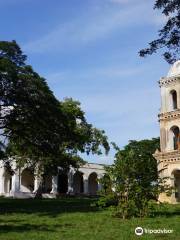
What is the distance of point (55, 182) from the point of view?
52.6m

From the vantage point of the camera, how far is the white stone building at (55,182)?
5123cm

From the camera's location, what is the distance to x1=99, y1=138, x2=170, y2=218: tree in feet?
57.1

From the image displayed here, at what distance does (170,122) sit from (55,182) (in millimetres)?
23271

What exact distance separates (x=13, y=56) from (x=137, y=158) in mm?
9223

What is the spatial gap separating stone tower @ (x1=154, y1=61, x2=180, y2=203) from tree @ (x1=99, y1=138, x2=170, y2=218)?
1366 centimetres

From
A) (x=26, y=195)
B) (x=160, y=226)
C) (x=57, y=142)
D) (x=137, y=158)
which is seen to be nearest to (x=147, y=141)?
(x=26, y=195)

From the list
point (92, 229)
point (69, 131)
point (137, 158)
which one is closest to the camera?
point (92, 229)

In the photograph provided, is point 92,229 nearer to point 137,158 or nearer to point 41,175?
point 137,158

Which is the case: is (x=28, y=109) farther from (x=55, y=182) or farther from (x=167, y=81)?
(x=55, y=182)

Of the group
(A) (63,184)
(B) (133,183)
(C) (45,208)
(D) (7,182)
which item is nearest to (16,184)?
(D) (7,182)

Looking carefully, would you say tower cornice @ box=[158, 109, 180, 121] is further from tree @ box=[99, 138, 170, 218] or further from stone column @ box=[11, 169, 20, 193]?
stone column @ box=[11, 169, 20, 193]

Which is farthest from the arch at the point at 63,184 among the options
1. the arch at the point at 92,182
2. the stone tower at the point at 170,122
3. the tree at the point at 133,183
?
the tree at the point at 133,183

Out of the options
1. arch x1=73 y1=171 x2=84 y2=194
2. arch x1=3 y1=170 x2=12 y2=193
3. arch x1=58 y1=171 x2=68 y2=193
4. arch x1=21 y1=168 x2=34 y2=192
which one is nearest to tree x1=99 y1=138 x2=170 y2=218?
arch x1=21 y1=168 x2=34 y2=192

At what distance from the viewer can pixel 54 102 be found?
959 inches
